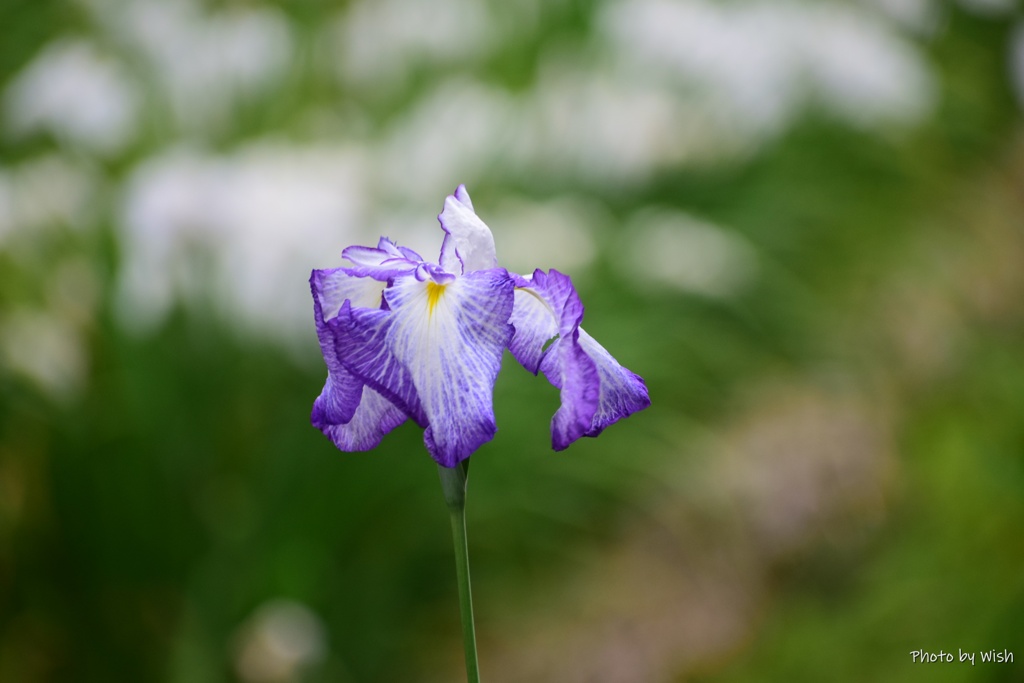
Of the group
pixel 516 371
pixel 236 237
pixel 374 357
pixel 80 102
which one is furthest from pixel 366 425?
pixel 80 102

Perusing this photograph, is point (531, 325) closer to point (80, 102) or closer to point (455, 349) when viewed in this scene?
point (455, 349)

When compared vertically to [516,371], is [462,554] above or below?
below

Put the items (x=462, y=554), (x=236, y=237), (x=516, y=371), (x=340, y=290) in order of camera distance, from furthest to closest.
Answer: (x=516, y=371) < (x=236, y=237) < (x=340, y=290) < (x=462, y=554)

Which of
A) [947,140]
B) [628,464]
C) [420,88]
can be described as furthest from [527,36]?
[628,464]

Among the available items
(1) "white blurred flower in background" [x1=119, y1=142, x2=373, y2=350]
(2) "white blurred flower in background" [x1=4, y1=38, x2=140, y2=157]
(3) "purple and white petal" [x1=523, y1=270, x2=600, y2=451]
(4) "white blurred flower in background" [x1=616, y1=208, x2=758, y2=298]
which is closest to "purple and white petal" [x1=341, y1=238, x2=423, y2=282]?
(3) "purple and white petal" [x1=523, y1=270, x2=600, y2=451]

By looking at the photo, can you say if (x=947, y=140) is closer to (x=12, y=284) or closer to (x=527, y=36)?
(x=527, y=36)
